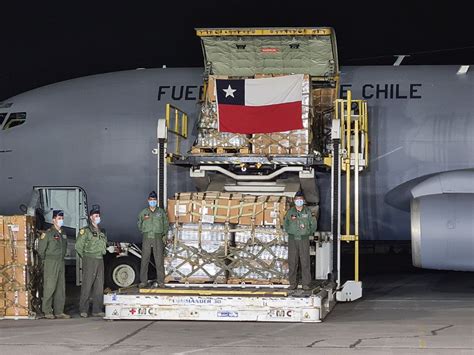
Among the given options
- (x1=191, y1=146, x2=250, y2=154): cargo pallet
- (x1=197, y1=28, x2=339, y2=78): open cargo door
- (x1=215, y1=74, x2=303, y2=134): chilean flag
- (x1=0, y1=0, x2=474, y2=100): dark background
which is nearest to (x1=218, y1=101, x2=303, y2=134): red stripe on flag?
(x1=215, y1=74, x2=303, y2=134): chilean flag

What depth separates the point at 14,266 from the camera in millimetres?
16734

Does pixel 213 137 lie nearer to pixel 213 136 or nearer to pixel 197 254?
pixel 213 136

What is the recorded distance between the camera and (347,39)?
109 feet

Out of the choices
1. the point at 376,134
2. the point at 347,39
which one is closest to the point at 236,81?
the point at 376,134

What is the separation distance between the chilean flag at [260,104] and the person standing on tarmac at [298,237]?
186cm

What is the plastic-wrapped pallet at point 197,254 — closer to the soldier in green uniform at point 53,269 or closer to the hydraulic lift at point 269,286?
A: the hydraulic lift at point 269,286

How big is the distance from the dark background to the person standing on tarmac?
16138mm

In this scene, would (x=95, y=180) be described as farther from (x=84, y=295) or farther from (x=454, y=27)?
(x=454, y=27)

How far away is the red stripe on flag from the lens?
58.6ft

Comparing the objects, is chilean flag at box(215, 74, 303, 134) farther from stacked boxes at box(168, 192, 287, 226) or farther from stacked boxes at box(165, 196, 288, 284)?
stacked boxes at box(165, 196, 288, 284)

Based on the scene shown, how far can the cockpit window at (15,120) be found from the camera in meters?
21.4

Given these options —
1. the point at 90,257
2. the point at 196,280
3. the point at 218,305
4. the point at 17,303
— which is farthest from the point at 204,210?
the point at 17,303

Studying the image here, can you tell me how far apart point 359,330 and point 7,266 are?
6.37 metres

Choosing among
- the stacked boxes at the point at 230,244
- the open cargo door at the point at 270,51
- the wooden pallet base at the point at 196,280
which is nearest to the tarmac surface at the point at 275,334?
the wooden pallet base at the point at 196,280
